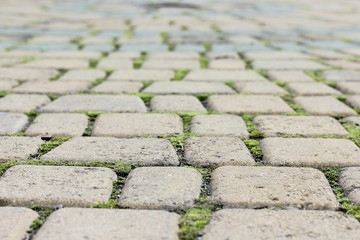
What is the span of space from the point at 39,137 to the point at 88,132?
0.18 metres

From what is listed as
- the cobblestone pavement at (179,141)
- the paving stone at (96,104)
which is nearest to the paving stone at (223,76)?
the cobblestone pavement at (179,141)

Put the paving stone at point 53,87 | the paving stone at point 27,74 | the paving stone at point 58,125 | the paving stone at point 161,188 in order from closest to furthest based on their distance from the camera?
the paving stone at point 161,188 < the paving stone at point 58,125 < the paving stone at point 53,87 < the paving stone at point 27,74

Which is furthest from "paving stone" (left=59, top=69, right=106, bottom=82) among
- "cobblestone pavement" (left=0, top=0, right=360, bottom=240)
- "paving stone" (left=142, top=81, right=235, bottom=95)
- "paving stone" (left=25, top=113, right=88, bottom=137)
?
"paving stone" (left=25, top=113, right=88, bottom=137)

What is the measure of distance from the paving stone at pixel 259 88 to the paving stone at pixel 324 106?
161mm

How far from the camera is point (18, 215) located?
116 centimetres

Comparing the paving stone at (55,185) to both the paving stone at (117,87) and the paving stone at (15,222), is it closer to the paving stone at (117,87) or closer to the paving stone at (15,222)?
the paving stone at (15,222)

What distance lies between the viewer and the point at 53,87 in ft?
8.13

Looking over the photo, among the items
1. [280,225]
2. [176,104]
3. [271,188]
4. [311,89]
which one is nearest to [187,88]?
[176,104]

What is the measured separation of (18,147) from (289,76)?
169cm

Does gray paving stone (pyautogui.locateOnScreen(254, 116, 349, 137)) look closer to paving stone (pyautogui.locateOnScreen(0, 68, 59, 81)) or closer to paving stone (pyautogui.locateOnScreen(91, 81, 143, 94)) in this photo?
paving stone (pyautogui.locateOnScreen(91, 81, 143, 94))

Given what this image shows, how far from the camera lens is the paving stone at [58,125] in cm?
180

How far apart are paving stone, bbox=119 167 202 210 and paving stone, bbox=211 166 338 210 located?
0.21 ft

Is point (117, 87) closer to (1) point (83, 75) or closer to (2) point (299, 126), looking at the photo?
(1) point (83, 75)

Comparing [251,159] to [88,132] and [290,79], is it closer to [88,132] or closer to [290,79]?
[88,132]
